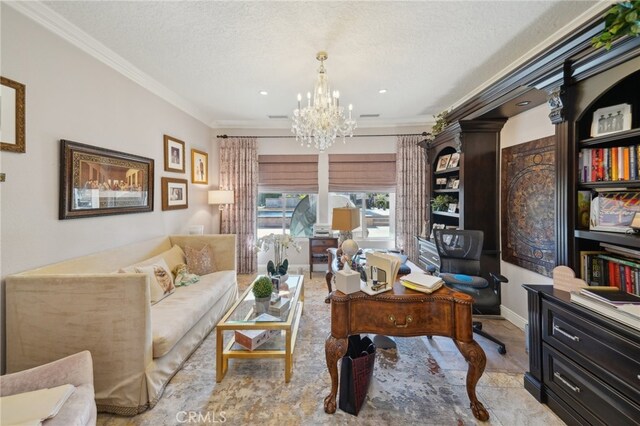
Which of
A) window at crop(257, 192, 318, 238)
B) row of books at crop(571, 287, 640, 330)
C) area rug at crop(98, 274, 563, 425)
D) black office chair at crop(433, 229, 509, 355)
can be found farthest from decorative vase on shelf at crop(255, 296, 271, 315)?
window at crop(257, 192, 318, 238)

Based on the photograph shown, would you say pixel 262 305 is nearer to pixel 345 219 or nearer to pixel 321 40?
pixel 345 219

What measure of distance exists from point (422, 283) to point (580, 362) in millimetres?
1037

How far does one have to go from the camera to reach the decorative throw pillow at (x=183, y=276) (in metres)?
2.83

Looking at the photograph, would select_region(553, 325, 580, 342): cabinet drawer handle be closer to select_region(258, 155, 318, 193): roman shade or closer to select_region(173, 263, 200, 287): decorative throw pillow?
select_region(173, 263, 200, 287): decorative throw pillow

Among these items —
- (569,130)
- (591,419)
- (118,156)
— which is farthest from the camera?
(118,156)

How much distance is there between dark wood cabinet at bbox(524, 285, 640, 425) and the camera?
4.22 ft

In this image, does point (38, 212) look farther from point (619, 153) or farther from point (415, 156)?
point (415, 156)

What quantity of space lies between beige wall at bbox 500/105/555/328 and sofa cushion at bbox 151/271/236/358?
3401mm

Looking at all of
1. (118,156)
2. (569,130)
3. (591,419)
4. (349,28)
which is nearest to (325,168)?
(349,28)

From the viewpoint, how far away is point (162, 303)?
7.61ft

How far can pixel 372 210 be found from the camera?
16.2 ft

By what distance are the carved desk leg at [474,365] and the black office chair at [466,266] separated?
39.9 inches

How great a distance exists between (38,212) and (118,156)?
0.91 meters

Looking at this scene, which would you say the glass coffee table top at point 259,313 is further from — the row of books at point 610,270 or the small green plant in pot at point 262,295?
the row of books at point 610,270
